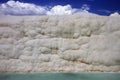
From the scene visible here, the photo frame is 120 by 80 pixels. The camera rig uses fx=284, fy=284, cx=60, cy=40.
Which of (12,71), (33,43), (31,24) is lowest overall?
(12,71)

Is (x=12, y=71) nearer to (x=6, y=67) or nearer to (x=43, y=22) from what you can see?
(x=6, y=67)

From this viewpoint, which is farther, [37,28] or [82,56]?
[37,28]

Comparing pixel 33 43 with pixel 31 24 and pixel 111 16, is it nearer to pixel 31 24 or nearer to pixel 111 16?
pixel 31 24

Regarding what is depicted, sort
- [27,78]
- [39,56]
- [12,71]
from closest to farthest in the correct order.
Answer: [27,78], [12,71], [39,56]

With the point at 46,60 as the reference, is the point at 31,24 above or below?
above

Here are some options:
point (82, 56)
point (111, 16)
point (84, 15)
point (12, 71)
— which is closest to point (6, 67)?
point (12, 71)

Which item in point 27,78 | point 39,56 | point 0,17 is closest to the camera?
point 27,78
